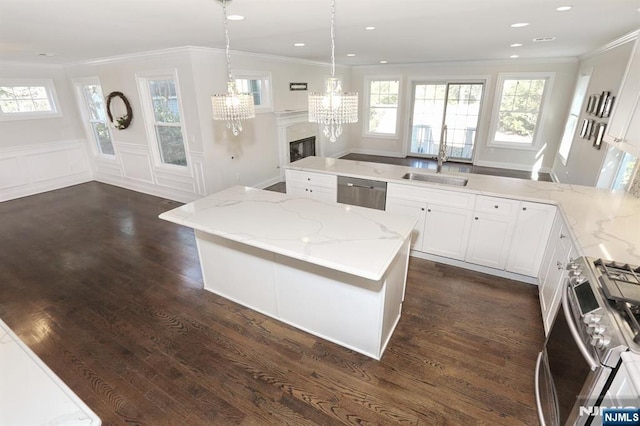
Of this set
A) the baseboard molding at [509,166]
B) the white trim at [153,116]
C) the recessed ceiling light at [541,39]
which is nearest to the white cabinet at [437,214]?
the recessed ceiling light at [541,39]

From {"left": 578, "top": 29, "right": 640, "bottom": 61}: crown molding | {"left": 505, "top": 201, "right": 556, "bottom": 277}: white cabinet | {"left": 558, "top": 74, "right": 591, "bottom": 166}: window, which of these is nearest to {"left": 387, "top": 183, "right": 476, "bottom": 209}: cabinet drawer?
{"left": 505, "top": 201, "right": 556, "bottom": 277}: white cabinet

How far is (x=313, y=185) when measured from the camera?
3.75 m

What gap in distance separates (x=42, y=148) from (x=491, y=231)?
751 cm

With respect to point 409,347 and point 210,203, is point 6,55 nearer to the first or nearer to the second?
point 210,203

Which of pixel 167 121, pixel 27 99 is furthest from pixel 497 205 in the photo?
pixel 27 99

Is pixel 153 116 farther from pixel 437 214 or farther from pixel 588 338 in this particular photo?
pixel 588 338

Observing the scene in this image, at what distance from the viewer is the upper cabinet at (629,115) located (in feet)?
8.38

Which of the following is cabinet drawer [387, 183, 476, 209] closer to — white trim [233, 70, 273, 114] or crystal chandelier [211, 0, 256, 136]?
crystal chandelier [211, 0, 256, 136]

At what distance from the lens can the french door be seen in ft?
23.2

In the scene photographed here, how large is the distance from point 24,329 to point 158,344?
119 cm

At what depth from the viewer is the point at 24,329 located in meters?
2.50

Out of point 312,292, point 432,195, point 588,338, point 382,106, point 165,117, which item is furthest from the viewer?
point 382,106

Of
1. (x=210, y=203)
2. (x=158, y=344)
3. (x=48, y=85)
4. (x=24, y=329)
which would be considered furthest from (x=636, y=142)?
(x=48, y=85)

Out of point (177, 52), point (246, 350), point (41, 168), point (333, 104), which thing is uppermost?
point (177, 52)
